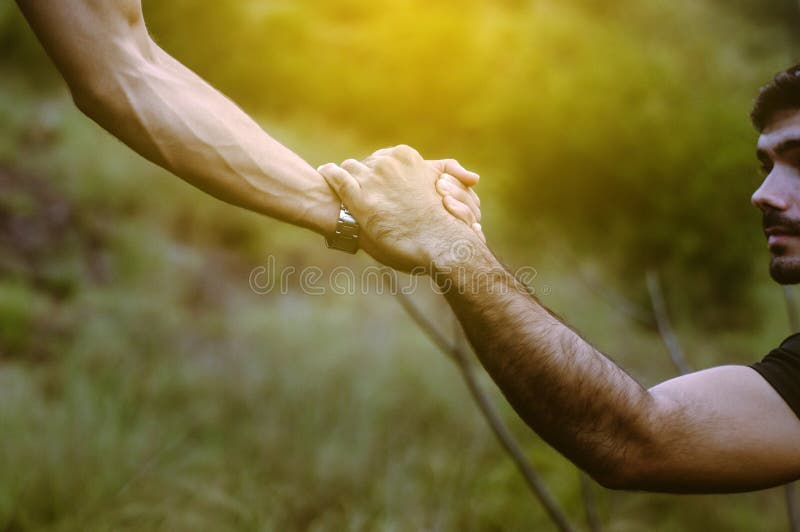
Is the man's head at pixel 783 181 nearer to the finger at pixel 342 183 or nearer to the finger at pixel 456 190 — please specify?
the finger at pixel 456 190

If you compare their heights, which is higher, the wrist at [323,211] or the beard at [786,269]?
the wrist at [323,211]

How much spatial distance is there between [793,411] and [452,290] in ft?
2.19

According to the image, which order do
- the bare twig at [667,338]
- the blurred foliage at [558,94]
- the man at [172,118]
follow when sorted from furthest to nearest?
1. the blurred foliage at [558,94]
2. the bare twig at [667,338]
3. the man at [172,118]

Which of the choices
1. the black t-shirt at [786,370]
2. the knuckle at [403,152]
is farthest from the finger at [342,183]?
the black t-shirt at [786,370]

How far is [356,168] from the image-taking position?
166 centimetres

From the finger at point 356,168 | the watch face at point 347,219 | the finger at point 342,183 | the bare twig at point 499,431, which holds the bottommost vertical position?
the bare twig at point 499,431

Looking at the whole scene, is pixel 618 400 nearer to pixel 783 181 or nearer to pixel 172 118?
pixel 783 181

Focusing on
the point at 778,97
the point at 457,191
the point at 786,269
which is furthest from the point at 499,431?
the point at 778,97

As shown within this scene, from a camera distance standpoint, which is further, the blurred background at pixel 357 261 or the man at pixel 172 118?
the blurred background at pixel 357 261

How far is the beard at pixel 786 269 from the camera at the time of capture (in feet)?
5.14

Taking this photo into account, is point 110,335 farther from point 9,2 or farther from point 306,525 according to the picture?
point 9,2

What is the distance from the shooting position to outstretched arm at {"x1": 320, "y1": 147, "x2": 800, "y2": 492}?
128 centimetres

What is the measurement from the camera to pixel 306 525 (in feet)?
10.3

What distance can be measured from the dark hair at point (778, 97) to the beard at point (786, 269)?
0.33m
